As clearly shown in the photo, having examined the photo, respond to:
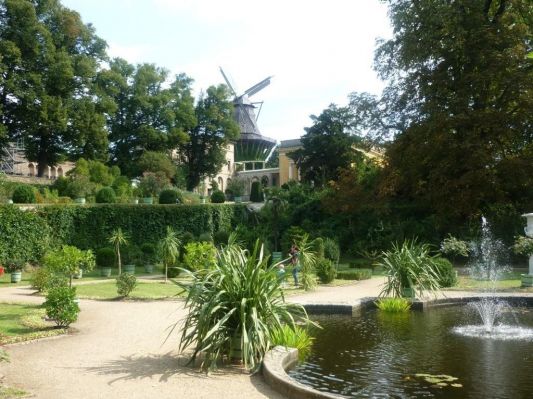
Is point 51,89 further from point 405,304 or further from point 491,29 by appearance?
point 405,304

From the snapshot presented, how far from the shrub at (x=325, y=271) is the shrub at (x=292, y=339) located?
10539 mm

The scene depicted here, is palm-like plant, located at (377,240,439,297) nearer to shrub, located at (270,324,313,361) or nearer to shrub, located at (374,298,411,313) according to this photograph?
shrub, located at (374,298,411,313)

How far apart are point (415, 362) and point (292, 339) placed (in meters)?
1.56

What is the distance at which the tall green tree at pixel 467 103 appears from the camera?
77.7 ft

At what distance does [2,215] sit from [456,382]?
2253 cm

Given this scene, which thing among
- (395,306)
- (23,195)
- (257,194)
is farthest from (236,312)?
(257,194)

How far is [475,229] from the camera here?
25.2 metres

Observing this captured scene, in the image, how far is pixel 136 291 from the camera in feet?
53.5

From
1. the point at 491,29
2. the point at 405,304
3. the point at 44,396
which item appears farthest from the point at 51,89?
the point at 44,396

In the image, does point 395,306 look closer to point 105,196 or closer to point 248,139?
point 105,196

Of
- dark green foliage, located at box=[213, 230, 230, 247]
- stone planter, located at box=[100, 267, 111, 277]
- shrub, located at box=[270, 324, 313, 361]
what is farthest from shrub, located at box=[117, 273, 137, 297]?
dark green foliage, located at box=[213, 230, 230, 247]

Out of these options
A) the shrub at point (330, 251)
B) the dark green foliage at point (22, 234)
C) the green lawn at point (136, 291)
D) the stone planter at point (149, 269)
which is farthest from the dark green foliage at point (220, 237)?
the green lawn at point (136, 291)

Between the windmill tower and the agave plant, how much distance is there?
6049 centimetres

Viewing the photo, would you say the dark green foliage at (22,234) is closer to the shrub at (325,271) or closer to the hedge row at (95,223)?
the hedge row at (95,223)
